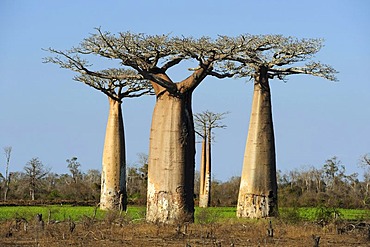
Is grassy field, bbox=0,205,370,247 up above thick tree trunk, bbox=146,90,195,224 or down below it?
below

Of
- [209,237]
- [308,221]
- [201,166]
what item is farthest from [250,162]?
[201,166]

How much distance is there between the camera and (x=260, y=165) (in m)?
16.7

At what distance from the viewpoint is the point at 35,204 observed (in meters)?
25.5

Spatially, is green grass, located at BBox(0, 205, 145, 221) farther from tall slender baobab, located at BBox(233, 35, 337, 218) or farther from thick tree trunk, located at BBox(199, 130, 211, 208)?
thick tree trunk, located at BBox(199, 130, 211, 208)

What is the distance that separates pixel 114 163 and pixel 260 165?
5485mm

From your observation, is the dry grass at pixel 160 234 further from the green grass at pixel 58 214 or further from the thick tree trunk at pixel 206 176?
the thick tree trunk at pixel 206 176

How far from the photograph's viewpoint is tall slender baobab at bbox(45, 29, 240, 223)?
44.6ft

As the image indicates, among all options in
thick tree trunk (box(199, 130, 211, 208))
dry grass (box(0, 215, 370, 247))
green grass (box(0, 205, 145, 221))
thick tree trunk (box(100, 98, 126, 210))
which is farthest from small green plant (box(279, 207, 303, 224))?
thick tree trunk (box(199, 130, 211, 208))

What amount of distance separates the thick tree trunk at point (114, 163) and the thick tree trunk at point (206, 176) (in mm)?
6496

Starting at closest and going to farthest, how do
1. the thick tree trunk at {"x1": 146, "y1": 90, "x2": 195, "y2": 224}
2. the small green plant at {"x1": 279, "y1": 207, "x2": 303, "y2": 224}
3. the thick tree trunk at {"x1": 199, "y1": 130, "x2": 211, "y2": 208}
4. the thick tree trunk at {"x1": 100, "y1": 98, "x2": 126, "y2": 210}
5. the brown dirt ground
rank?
the brown dirt ground
the thick tree trunk at {"x1": 146, "y1": 90, "x2": 195, "y2": 224}
the small green plant at {"x1": 279, "y1": 207, "x2": 303, "y2": 224}
the thick tree trunk at {"x1": 100, "y1": 98, "x2": 126, "y2": 210}
the thick tree trunk at {"x1": 199, "y1": 130, "x2": 211, "y2": 208}

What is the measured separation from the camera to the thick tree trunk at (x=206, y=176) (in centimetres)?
2686

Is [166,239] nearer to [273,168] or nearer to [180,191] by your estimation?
[180,191]

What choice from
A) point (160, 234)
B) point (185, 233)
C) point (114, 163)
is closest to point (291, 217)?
point (185, 233)

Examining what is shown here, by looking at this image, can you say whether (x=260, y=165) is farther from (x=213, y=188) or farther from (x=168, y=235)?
(x=213, y=188)
